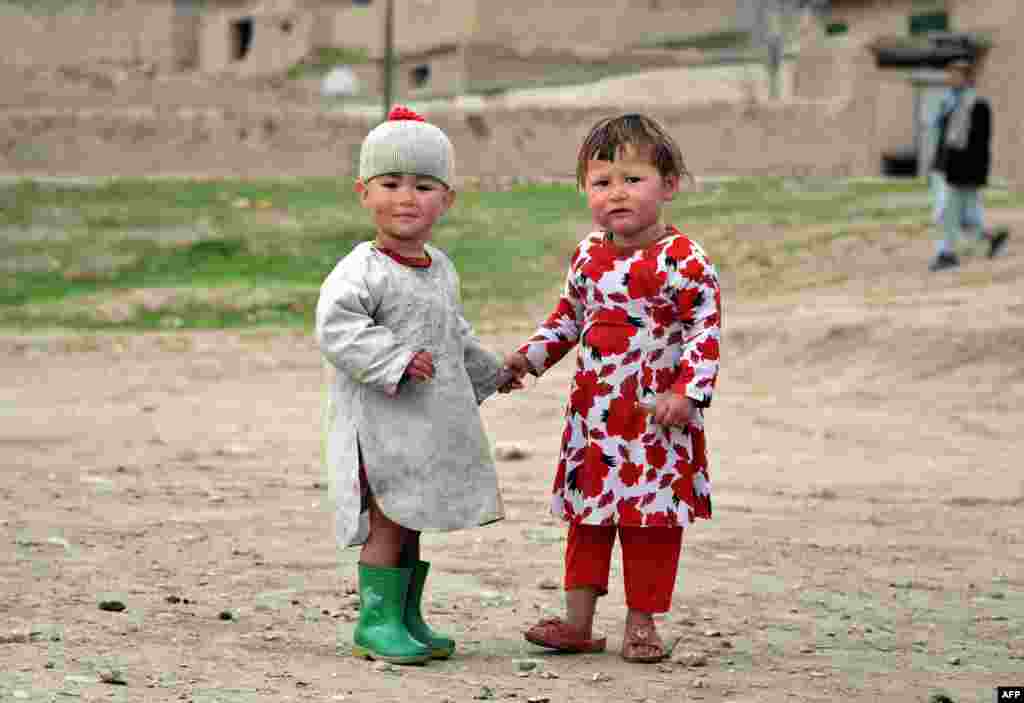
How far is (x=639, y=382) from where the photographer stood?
4.43 metres

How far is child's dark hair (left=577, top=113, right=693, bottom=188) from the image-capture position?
14.7ft

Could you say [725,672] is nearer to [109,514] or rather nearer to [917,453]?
[109,514]

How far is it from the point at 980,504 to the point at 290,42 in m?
36.6

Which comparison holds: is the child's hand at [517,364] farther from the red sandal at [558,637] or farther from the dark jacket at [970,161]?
the dark jacket at [970,161]

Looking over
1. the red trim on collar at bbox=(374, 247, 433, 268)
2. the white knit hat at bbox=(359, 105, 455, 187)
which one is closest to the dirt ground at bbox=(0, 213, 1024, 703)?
the red trim on collar at bbox=(374, 247, 433, 268)

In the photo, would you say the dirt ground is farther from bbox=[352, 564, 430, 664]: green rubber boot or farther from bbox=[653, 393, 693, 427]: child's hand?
bbox=[653, 393, 693, 427]: child's hand

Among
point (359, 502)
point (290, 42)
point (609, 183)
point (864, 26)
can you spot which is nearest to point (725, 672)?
point (359, 502)

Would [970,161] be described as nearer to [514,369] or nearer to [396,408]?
[514,369]

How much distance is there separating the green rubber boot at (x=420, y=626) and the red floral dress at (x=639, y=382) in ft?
1.29

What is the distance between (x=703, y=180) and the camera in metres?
26.3

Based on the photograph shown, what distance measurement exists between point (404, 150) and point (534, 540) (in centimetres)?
210

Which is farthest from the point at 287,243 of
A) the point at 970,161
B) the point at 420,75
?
the point at 420,75

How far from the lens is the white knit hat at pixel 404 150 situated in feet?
14.4

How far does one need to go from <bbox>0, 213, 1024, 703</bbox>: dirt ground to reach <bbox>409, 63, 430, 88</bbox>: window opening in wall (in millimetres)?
27414
